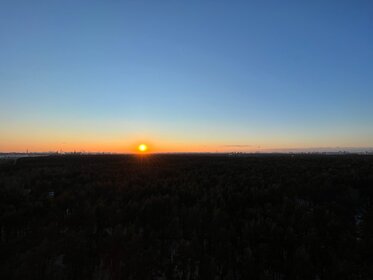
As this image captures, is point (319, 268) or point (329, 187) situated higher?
point (329, 187)

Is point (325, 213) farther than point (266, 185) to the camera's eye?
No

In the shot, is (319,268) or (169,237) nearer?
(319,268)

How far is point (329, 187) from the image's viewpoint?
699 inches

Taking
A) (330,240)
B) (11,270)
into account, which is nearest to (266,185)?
(330,240)

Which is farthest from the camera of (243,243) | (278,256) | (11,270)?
(243,243)

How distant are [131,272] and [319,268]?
457 cm

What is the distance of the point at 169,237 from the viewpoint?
1072 centimetres

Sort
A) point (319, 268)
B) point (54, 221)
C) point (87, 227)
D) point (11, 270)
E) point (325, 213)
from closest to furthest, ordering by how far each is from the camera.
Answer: point (11, 270)
point (319, 268)
point (87, 227)
point (54, 221)
point (325, 213)

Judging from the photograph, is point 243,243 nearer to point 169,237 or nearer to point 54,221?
point 169,237

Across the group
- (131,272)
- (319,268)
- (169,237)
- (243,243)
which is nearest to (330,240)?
(319,268)

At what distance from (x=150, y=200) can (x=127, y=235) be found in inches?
167

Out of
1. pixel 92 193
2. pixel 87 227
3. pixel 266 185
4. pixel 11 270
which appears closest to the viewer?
pixel 11 270

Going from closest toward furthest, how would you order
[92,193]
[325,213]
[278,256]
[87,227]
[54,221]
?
[278,256]
[87,227]
[54,221]
[325,213]
[92,193]

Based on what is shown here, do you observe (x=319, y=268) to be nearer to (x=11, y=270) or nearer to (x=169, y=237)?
(x=169, y=237)
